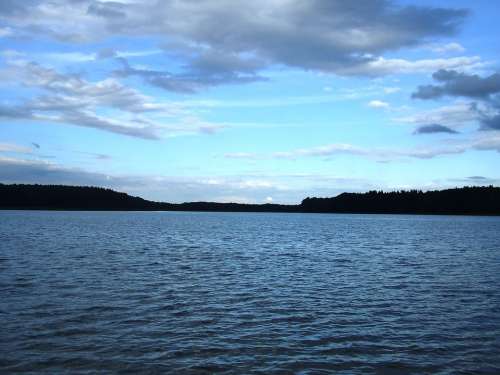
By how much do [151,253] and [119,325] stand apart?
107ft

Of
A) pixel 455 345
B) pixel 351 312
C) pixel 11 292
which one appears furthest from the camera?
pixel 11 292

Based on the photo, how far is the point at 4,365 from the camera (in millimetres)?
14430

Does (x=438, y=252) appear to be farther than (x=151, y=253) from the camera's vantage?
Yes

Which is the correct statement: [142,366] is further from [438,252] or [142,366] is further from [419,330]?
[438,252]

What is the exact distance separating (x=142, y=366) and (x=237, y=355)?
3.16 m

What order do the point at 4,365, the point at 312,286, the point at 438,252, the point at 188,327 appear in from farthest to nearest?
the point at 438,252 → the point at 312,286 → the point at 188,327 → the point at 4,365

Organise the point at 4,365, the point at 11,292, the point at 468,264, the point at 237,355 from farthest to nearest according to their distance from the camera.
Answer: the point at 468,264 < the point at 11,292 < the point at 237,355 < the point at 4,365

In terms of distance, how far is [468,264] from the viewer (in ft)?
144

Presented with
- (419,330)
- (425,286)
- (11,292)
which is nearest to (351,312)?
(419,330)

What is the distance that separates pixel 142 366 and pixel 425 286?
22062 mm

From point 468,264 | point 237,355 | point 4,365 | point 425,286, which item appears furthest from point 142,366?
point 468,264

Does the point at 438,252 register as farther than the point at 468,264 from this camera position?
Yes

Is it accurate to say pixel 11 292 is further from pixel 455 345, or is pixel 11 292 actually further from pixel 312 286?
pixel 455 345

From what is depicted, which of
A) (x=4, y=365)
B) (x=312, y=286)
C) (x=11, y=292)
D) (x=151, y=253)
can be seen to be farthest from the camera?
(x=151, y=253)
